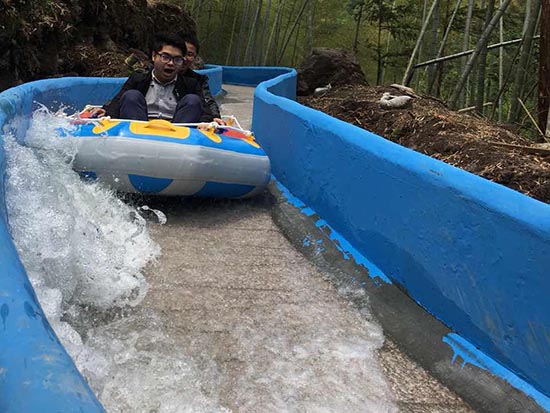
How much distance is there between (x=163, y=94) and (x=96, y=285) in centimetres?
192

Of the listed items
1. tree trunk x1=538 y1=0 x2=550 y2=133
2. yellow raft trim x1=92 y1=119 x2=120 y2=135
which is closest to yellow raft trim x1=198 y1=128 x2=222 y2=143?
yellow raft trim x1=92 y1=119 x2=120 y2=135

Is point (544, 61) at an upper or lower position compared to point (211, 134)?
upper

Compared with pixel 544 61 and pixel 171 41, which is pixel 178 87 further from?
pixel 544 61

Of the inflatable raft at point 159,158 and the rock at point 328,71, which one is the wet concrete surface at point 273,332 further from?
the rock at point 328,71

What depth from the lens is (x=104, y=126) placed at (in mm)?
3123

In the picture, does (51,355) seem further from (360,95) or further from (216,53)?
(216,53)

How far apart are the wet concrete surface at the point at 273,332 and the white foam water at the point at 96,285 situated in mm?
84

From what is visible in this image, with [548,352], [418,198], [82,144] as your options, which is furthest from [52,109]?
[548,352]

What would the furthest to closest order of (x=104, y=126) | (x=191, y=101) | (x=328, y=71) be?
(x=328, y=71) → (x=191, y=101) → (x=104, y=126)

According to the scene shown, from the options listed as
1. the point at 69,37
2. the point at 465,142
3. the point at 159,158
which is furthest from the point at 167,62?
the point at 69,37

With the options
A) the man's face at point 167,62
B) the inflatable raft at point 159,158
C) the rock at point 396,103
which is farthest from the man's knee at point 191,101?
the rock at point 396,103

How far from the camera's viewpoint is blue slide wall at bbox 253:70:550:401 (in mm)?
1689

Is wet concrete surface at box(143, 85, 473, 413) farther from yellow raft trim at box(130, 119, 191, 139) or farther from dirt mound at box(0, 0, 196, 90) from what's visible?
dirt mound at box(0, 0, 196, 90)

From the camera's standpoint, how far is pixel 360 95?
6.89 metres
